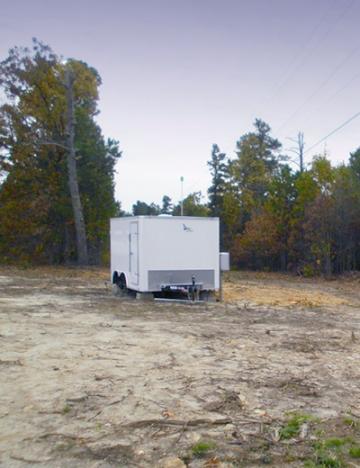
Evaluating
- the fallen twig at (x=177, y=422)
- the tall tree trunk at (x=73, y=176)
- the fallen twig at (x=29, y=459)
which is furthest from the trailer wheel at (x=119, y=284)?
the tall tree trunk at (x=73, y=176)

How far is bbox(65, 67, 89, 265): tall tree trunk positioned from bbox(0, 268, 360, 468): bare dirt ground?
15726 mm

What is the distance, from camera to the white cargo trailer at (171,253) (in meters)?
12.2

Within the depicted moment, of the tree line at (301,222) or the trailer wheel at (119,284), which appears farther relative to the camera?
the tree line at (301,222)

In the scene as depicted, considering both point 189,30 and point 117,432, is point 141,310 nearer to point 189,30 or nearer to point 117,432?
point 117,432

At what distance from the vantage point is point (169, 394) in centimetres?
471

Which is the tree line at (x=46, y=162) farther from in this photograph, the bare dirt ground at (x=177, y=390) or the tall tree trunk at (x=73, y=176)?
the bare dirt ground at (x=177, y=390)

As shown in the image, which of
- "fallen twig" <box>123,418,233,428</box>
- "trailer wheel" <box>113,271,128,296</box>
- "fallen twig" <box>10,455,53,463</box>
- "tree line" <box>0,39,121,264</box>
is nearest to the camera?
"fallen twig" <box>10,455,53,463</box>

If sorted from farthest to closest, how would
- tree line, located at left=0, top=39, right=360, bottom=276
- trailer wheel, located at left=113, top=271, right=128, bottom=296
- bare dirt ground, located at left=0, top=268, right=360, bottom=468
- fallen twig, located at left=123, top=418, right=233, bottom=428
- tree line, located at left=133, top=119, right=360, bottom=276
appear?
1. tree line, located at left=0, top=39, right=360, bottom=276
2. tree line, located at left=133, top=119, right=360, bottom=276
3. trailer wheel, located at left=113, top=271, right=128, bottom=296
4. fallen twig, located at left=123, top=418, right=233, bottom=428
5. bare dirt ground, located at left=0, top=268, right=360, bottom=468

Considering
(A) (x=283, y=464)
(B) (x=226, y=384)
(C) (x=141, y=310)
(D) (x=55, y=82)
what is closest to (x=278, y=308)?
(C) (x=141, y=310)

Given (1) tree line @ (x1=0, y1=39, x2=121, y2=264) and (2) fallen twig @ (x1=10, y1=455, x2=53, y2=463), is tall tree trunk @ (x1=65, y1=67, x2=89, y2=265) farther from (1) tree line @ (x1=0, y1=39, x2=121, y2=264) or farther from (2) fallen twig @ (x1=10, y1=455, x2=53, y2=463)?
(2) fallen twig @ (x1=10, y1=455, x2=53, y2=463)

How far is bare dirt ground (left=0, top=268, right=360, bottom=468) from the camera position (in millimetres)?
3484

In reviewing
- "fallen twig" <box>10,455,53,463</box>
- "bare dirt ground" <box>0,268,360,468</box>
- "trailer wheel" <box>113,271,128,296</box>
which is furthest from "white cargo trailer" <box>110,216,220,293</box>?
"fallen twig" <box>10,455,53,463</box>

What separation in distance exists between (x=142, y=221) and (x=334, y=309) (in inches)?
210

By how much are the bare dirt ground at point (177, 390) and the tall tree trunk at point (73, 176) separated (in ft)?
51.6
